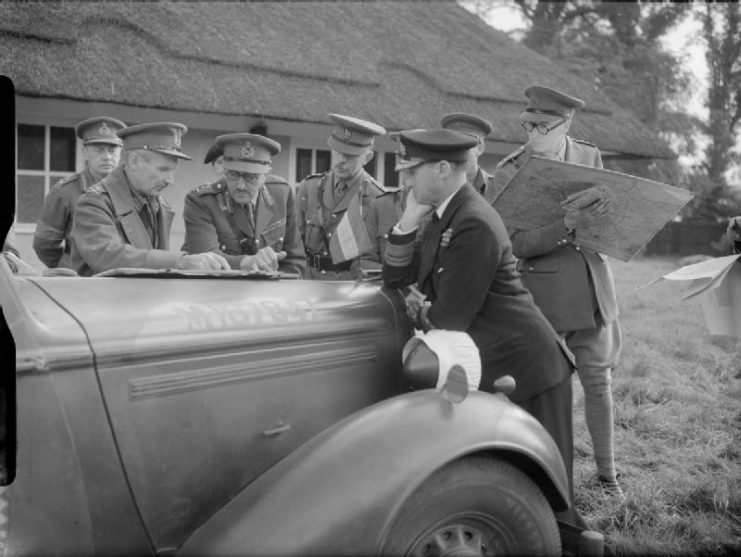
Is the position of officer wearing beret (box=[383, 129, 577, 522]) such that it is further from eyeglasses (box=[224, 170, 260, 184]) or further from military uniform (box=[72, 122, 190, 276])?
eyeglasses (box=[224, 170, 260, 184])

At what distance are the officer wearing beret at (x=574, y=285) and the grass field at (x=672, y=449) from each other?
250mm

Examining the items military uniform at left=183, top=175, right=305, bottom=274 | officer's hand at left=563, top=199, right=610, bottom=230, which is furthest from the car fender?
military uniform at left=183, top=175, right=305, bottom=274

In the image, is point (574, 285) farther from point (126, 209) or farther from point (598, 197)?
point (126, 209)

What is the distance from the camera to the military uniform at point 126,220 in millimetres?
3662

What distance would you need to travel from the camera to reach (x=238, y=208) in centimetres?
482

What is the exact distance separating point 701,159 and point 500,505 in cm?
3475

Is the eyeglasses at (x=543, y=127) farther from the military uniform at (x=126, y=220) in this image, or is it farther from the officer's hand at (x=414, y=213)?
the military uniform at (x=126, y=220)

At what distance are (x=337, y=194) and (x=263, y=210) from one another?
77 cm

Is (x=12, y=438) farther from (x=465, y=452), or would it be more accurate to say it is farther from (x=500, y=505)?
(x=500, y=505)

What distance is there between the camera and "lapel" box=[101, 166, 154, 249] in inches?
157

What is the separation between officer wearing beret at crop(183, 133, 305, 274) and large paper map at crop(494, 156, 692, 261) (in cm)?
148

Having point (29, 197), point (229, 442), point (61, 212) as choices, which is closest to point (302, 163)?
point (29, 197)

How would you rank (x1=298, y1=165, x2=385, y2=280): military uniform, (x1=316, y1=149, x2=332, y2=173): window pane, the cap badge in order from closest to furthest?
the cap badge, (x1=298, y1=165, x2=385, y2=280): military uniform, (x1=316, y1=149, x2=332, y2=173): window pane

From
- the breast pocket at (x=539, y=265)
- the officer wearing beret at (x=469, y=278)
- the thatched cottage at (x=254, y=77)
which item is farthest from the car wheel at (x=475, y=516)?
the thatched cottage at (x=254, y=77)
